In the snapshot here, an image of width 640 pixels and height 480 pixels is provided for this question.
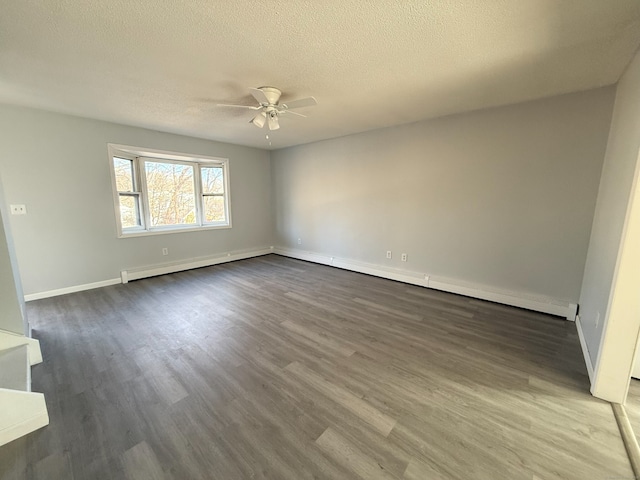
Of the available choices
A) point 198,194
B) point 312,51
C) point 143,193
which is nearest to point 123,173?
point 143,193

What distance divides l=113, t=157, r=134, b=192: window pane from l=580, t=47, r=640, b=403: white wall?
5696 mm

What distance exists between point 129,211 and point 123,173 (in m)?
0.61

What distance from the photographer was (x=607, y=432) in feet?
4.83

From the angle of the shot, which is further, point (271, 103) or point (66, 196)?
point (66, 196)

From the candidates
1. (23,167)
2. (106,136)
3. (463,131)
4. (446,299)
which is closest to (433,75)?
(463,131)

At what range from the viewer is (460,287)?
11.6ft

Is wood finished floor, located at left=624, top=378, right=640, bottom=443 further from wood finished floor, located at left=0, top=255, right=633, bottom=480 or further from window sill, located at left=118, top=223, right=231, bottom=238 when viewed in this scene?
→ window sill, located at left=118, top=223, right=231, bottom=238

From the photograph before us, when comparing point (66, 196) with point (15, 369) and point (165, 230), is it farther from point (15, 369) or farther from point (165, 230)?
point (15, 369)

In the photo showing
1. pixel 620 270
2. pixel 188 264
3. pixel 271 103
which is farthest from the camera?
pixel 188 264

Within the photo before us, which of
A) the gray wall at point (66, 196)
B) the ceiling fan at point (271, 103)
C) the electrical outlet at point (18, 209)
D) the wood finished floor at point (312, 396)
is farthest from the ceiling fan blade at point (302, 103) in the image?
the electrical outlet at point (18, 209)

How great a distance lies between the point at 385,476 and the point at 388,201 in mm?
3518

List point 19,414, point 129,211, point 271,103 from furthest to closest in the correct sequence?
point 129,211 < point 271,103 < point 19,414

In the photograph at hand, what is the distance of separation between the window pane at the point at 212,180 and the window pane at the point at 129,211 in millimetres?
1211

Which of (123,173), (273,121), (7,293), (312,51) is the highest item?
(312,51)
